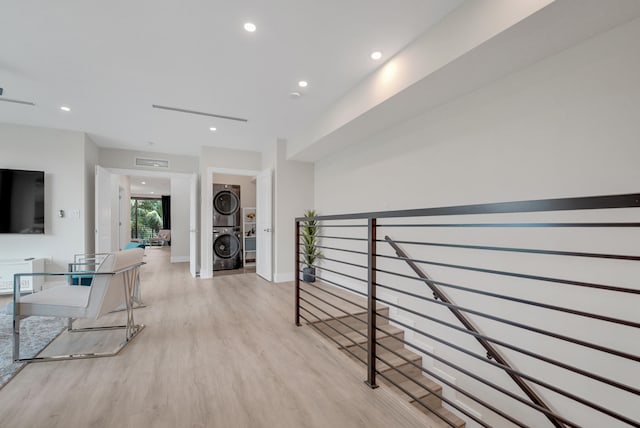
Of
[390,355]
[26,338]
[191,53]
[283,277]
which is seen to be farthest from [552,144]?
[26,338]

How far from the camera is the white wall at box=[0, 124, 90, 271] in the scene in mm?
4340

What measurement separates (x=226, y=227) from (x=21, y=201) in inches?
127

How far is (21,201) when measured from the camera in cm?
429

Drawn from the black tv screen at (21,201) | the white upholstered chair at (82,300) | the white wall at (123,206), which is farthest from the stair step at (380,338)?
the white wall at (123,206)

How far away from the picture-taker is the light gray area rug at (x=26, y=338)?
7.04 feet

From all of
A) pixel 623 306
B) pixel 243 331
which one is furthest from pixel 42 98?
pixel 623 306

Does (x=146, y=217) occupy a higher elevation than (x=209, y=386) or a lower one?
higher

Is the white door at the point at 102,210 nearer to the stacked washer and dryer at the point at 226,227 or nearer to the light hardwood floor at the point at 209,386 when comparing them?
the stacked washer and dryer at the point at 226,227

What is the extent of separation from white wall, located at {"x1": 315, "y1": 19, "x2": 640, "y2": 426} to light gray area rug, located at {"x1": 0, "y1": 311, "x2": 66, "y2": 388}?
3647 millimetres

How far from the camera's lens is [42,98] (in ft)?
11.4

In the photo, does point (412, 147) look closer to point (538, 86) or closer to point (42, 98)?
point (538, 86)

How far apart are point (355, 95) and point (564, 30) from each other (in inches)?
72.0

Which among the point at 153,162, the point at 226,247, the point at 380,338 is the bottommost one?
the point at 380,338

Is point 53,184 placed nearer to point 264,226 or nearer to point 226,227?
point 226,227
